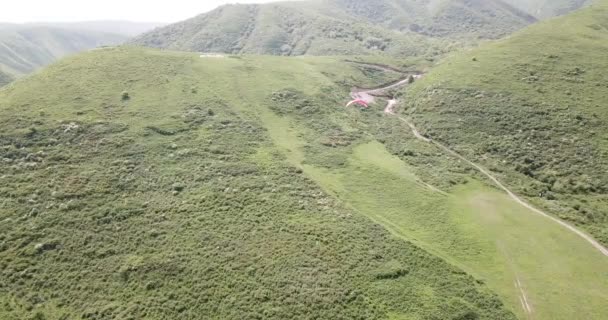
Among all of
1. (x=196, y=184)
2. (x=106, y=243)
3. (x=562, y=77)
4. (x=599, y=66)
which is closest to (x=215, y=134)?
(x=196, y=184)

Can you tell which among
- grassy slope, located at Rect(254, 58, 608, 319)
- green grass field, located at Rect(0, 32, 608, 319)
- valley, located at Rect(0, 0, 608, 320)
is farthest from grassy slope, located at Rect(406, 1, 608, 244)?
green grass field, located at Rect(0, 32, 608, 319)

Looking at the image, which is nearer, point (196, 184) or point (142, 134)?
point (196, 184)

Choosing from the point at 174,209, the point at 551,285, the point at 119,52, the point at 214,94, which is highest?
the point at 119,52

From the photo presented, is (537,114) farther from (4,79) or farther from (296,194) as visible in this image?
(4,79)

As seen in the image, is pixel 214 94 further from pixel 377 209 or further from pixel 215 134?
pixel 377 209

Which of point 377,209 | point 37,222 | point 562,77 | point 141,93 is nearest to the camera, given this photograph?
point 37,222

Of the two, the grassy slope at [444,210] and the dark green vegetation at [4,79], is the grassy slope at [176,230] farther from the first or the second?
the dark green vegetation at [4,79]
